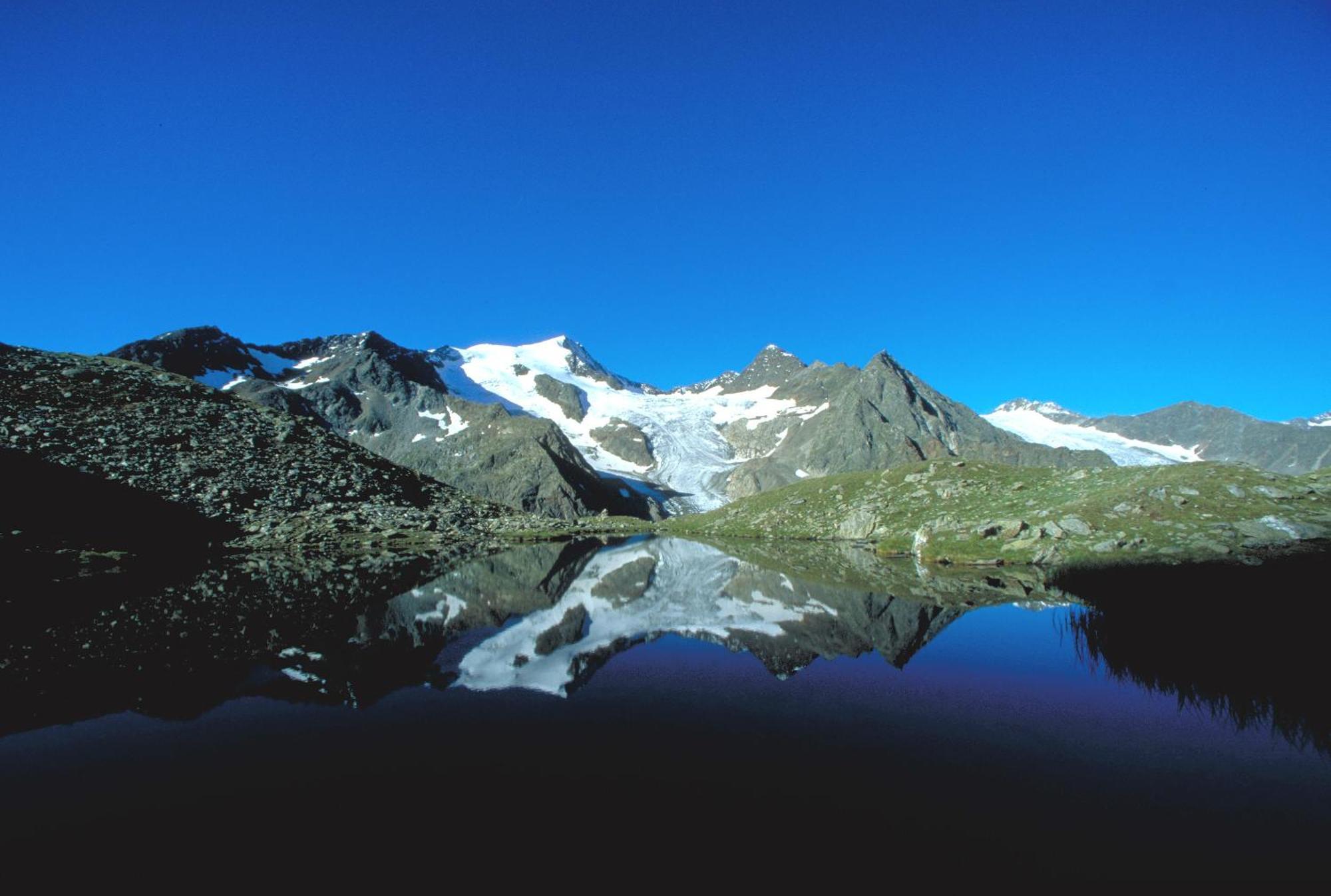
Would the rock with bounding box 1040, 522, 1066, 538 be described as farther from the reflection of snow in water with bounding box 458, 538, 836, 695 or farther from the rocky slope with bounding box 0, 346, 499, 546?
the rocky slope with bounding box 0, 346, 499, 546

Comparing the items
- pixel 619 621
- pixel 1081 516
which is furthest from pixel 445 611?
pixel 1081 516

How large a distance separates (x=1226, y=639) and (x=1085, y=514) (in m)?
29.3

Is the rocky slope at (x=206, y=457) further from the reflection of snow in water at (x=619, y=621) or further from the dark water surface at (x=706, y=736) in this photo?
the dark water surface at (x=706, y=736)

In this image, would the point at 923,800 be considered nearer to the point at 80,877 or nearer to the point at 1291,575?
the point at 80,877

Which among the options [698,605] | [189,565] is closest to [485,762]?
[698,605]

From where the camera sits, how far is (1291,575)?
91.1 ft

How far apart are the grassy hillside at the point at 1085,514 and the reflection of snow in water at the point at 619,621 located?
21800 millimetres

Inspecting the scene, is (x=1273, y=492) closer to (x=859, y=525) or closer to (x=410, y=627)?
(x=859, y=525)

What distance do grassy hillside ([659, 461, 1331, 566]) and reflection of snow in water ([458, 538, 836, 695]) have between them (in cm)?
2180

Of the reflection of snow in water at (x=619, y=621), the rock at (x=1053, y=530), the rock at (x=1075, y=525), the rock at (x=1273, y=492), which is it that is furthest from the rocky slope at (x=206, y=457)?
the rock at (x=1273, y=492)

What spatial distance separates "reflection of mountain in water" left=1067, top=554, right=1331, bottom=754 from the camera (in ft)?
48.0

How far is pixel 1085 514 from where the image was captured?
4609 centimetres

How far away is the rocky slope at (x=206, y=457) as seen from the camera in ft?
209

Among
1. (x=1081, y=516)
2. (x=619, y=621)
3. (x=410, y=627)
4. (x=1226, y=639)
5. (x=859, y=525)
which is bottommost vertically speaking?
(x=410, y=627)
